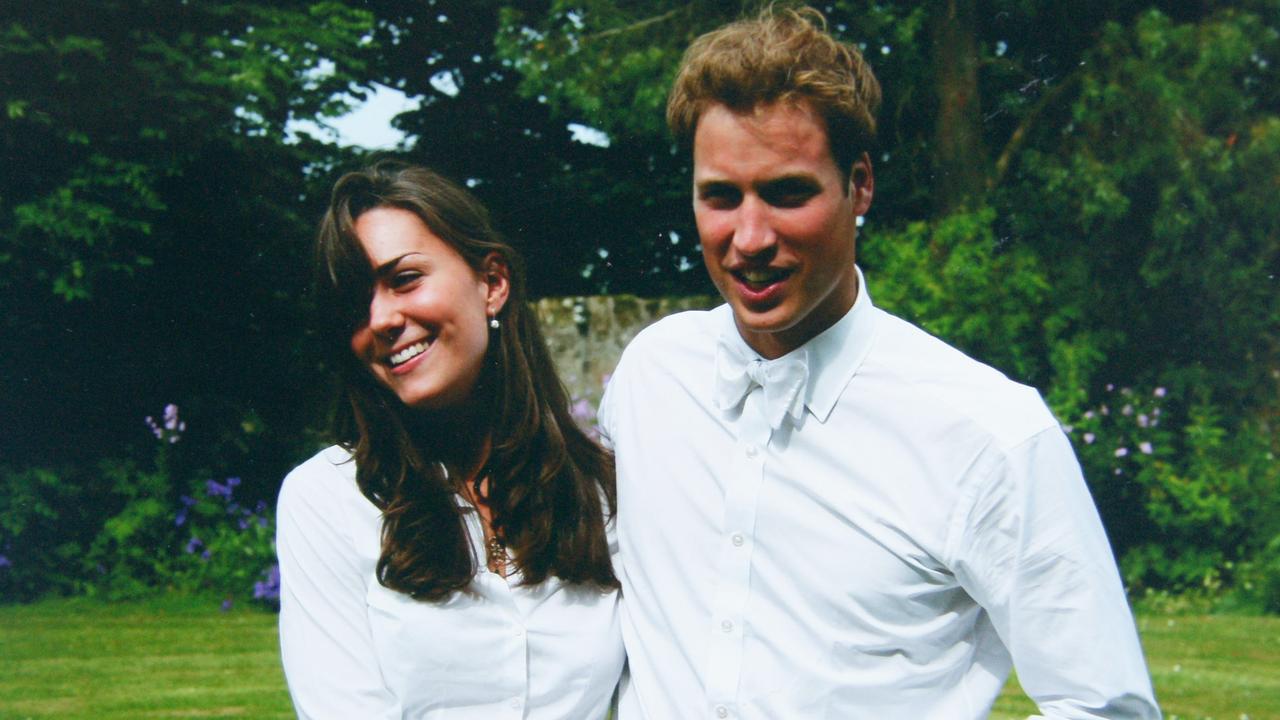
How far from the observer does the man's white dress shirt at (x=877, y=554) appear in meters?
2.25

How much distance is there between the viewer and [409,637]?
2.77m

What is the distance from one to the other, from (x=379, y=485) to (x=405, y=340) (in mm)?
321

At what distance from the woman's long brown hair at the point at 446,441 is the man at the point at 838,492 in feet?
1.50

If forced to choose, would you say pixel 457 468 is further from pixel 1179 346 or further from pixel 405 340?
pixel 1179 346

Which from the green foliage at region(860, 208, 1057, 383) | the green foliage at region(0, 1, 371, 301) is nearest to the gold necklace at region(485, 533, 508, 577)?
the green foliage at region(860, 208, 1057, 383)

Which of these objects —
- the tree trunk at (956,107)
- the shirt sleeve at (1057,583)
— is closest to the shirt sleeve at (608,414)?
the shirt sleeve at (1057,583)

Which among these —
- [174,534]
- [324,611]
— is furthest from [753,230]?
[174,534]

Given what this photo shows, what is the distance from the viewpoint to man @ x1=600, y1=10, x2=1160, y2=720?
226 cm

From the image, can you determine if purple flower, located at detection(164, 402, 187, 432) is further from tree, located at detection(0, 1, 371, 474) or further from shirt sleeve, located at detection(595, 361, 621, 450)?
shirt sleeve, located at detection(595, 361, 621, 450)

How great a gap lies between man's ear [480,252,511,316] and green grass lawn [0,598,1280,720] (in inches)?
139

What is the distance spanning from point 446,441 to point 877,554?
114 centimetres

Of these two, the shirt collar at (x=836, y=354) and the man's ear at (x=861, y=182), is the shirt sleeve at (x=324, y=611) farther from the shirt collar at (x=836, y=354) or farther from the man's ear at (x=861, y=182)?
the man's ear at (x=861, y=182)

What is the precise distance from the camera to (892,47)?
1047 centimetres

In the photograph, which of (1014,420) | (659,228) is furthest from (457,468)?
(659,228)
